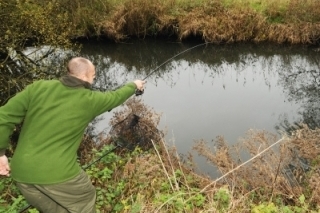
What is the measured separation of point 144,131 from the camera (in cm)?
561

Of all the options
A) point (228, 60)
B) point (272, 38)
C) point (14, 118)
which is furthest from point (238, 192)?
point (272, 38)

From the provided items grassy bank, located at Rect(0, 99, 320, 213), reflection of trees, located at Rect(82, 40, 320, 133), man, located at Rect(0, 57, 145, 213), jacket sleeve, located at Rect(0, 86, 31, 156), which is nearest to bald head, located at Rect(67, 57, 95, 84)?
man, located at Rect(0, 57, 145, 213)

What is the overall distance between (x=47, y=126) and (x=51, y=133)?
0.06 meters

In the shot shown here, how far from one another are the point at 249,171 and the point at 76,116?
291 centimetres

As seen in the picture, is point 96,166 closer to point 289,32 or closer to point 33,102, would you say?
point 33,102

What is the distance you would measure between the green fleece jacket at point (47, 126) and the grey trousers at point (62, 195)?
61 millimetres

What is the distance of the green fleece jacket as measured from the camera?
112 inches

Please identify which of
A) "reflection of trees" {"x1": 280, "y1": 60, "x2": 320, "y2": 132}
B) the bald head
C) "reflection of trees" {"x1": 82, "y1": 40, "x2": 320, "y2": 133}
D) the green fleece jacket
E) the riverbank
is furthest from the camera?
the riverbank

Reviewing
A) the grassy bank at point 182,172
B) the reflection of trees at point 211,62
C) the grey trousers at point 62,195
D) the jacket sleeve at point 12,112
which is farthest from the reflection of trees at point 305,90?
the jacket sleeve at point 12,112

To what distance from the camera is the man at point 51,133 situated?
9.32ft

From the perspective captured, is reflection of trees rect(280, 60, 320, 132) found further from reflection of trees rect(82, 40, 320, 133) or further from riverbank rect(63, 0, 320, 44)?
riverbank rect(63, 0, 320, 44)

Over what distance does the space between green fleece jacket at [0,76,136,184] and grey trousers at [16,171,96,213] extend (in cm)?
6

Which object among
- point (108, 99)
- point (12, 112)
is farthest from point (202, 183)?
point (12, 112)

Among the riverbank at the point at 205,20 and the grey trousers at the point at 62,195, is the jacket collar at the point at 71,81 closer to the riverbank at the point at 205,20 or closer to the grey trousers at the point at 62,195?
the grey trousers at the point at 62,195
